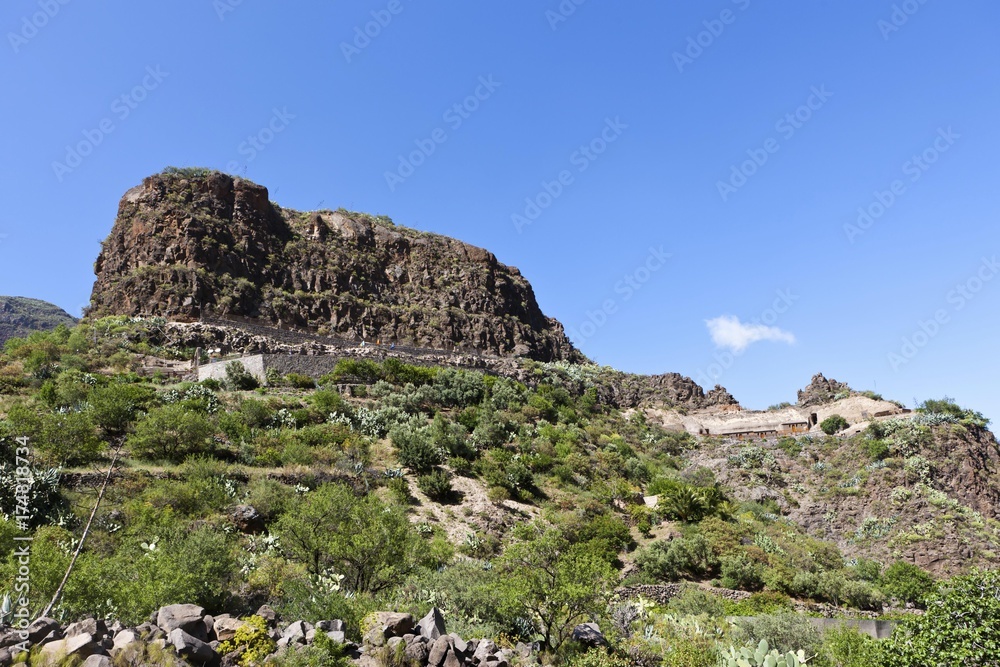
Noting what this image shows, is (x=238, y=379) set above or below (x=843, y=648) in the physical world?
above

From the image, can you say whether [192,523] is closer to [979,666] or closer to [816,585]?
[979,666]

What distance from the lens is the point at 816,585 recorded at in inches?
764

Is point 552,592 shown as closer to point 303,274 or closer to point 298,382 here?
point 298,382

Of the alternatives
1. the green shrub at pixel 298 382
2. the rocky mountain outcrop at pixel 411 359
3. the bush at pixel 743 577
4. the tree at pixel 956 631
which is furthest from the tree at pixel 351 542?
the rocky mountain outcrop at pixel 411 359

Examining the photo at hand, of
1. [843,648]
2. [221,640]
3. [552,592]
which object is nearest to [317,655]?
[221,640]

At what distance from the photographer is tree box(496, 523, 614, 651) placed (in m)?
11.4

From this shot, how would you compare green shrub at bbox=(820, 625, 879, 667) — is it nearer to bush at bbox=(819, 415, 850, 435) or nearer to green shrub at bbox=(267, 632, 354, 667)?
green shrub at bbox=(267, 632, 354, 667)

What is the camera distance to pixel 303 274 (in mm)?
55781

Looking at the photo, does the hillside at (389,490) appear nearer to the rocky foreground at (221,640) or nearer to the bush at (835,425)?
the rocky foreground at (221,640)

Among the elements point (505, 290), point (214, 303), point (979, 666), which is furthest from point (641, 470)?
point (505, 290)

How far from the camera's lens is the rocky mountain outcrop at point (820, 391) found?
51.1 meters

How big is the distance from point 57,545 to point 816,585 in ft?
74.6

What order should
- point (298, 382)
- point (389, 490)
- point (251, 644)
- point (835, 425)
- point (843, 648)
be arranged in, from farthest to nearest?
point (835, 425) < point (298, 382) < point (389, 490) < point (843, 648) < point (251, 644)

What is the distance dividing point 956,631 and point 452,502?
1809cm
